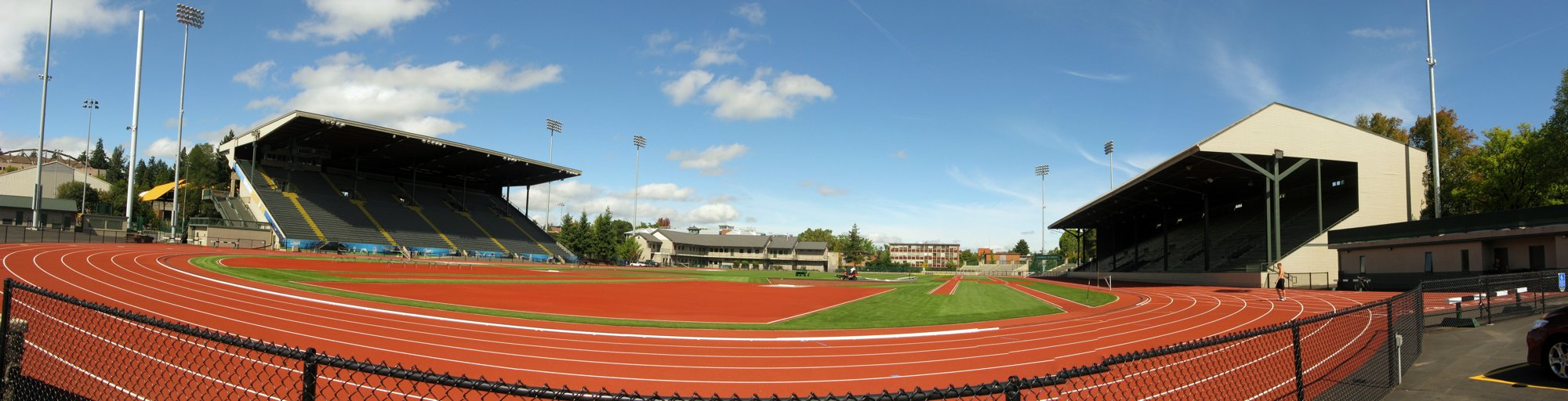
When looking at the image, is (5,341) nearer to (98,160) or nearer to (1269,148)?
(1269,148)

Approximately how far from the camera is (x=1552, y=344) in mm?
8883

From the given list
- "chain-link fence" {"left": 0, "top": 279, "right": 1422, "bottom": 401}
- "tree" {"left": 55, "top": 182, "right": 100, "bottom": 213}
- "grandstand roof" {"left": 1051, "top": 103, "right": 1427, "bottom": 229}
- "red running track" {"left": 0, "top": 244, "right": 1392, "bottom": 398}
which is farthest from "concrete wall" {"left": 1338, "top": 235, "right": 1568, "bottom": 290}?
"tree" {"left": 55, "top": 182, "right": 100, "bottom": 213}

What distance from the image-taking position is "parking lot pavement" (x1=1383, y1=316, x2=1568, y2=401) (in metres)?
8.42

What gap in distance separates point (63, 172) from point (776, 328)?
131 m

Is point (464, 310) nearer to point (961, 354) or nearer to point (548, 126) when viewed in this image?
point (961, 354)

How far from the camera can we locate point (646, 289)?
1416 inches

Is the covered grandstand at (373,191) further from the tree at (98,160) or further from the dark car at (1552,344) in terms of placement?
the tree at (98,160)

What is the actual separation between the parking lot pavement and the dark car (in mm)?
196

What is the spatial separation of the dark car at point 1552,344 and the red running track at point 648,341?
6.17m

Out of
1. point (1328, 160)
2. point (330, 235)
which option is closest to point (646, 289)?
point (330, 235)

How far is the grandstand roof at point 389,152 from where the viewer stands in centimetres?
5569

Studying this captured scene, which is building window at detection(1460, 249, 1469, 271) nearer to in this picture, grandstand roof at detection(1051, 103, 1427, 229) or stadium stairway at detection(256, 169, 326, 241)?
grandstand roof at detection(1051, 103, 1427, 229)

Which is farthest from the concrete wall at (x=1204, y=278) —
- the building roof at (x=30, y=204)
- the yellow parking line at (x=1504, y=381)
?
the building roof at (x=30, y=204)

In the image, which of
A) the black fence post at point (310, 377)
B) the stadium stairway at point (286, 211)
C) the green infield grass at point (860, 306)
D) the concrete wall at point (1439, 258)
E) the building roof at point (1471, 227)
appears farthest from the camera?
the stadium stairway at point (286, 211)
